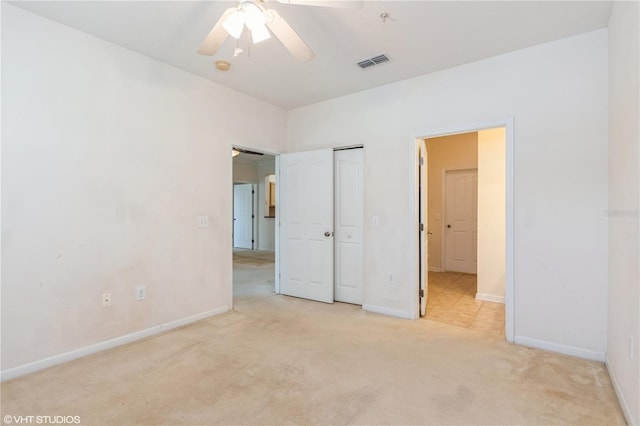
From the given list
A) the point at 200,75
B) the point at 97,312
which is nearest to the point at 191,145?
the point at 200,75

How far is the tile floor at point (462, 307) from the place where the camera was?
3295 mm

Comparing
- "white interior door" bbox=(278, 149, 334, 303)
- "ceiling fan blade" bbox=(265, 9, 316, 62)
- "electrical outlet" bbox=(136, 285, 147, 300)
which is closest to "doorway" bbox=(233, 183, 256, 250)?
"white interior door" bbox=(278, 149, 334, 303)

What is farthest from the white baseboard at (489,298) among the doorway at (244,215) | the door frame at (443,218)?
the doorway at (244,215)

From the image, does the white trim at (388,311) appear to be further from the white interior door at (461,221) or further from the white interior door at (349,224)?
the white interior door at (461,221)

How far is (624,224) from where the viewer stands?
6.35 ft

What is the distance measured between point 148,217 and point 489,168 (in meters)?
4.21

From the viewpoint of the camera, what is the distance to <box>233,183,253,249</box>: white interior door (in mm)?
9367

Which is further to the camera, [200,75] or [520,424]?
[200,75]

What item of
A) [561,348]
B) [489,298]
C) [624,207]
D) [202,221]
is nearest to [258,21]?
[202,221]

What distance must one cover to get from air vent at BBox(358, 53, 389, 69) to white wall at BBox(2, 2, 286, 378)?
5.49 ft

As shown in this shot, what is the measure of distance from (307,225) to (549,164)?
8.94 feet

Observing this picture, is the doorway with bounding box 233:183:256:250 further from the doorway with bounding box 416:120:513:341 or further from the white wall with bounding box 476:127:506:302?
the white wall with bounding box 476:127:506:302

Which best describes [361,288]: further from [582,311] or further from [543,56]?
[543,56]

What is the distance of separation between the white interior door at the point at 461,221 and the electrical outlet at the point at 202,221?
4753mm
